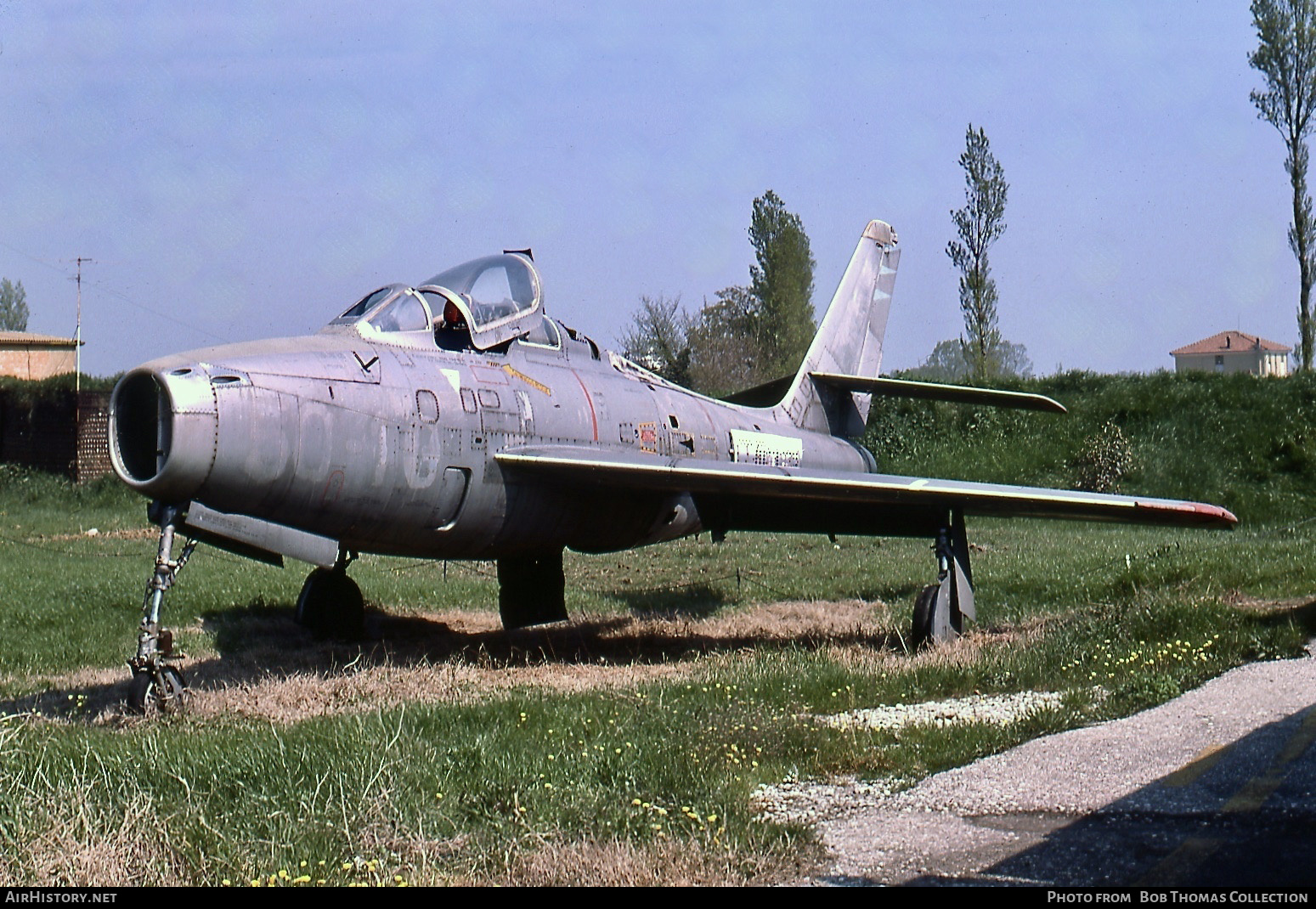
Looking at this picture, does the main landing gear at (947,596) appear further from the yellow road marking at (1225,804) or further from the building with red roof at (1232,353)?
the building with red roof at (1232,353)

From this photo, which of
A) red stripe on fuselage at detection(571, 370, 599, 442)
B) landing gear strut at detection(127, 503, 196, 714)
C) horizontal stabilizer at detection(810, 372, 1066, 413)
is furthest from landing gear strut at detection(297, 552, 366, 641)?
horizontal stabilizer at detection(810, 372, 1066, 413)

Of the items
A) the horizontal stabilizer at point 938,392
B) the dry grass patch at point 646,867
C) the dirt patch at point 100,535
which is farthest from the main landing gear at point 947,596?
the dirt patch at point 100,535

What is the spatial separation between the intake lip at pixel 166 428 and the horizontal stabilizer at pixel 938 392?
8209mm

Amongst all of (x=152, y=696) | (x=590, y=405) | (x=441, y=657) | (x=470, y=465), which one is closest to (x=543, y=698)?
(x=470, y=465)

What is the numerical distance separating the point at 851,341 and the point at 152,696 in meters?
10.5

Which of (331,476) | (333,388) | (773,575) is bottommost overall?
(773,575)

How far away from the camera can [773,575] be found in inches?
681

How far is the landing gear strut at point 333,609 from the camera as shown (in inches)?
449

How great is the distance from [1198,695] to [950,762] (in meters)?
2.51

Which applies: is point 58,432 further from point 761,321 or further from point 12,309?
point 12,309

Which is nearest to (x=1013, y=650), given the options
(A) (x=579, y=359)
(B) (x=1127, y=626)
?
(B) (x=1127, y=626)

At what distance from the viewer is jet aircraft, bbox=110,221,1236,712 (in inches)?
296

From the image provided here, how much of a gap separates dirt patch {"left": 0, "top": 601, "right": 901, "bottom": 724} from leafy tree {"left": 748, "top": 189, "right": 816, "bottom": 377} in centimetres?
4667
